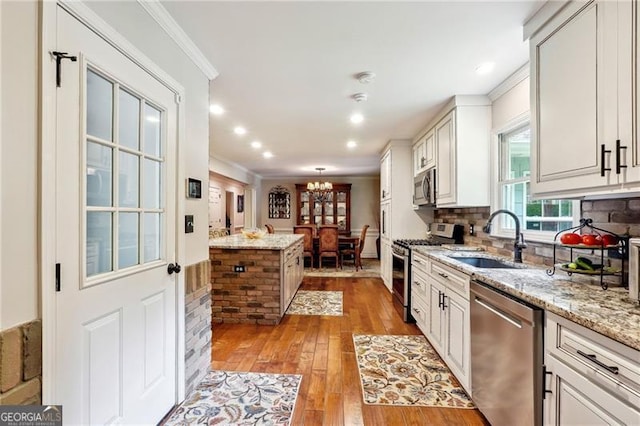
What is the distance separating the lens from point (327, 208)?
884 centimetres

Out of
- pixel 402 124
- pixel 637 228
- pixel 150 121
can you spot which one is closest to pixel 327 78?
pixel 150 121

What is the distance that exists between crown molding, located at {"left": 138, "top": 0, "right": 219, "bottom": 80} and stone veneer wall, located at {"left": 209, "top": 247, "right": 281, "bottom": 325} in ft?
6.69

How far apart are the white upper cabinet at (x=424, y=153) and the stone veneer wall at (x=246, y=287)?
226 centimetres

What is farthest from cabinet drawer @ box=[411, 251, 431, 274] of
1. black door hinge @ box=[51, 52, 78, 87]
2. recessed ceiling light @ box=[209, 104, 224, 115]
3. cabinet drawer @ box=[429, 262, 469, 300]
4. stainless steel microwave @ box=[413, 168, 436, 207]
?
black door hinge @ box=[51, 52, 78, 87]

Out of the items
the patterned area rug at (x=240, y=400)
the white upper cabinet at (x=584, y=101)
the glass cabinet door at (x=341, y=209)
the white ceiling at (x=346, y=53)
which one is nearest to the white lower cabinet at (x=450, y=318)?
the white upper cabinet at (x=584, y=101)

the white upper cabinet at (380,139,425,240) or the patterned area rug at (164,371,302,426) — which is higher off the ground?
the white upper cabinet at (380,139,425,240)

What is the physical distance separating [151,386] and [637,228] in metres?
2.75

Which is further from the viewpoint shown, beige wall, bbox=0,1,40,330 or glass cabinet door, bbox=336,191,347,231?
glass cabinet door, bbox=336,191,347,231

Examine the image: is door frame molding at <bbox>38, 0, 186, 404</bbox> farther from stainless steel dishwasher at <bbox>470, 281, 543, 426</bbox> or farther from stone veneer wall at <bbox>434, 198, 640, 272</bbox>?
stone veneer wall at <bbox>434, 198, 640, 272</bbox>

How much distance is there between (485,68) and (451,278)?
1674 millimetres

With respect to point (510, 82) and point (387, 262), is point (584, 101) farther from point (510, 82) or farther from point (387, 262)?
point (387, 262)

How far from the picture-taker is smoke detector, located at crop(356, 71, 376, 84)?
2428 millimetres

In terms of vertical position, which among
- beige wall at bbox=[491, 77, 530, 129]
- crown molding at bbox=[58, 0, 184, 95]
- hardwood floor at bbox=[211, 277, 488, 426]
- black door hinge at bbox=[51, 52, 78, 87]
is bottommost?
hardwood floor at bbox=[211, 277, 488, 426]

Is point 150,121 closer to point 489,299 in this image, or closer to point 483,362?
point 489,299
